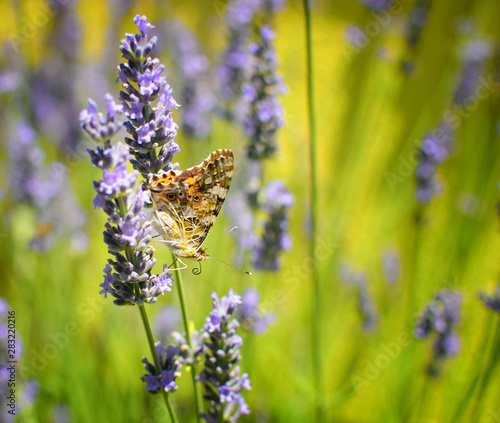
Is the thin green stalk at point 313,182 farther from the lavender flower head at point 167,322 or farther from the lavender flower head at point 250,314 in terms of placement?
the lavender flower head at point 167,322

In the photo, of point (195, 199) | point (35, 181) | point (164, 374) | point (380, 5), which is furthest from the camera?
point (35, 181)

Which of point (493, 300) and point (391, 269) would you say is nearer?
point (493, 300)

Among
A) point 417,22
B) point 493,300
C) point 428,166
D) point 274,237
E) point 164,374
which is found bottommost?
point 164,374

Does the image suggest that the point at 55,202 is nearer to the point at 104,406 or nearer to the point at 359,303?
the point at 104,406

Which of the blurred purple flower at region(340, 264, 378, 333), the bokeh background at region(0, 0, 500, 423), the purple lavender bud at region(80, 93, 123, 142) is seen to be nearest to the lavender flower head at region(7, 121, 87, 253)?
the bokeh background at region(0, 0, 500, 423)

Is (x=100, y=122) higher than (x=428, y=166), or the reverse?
(x=428, y=166)

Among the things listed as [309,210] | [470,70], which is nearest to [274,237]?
[309,210]

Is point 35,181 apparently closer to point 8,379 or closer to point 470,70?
point 8,379

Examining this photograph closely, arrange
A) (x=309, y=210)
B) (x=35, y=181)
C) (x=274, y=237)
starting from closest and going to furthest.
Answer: (x=274, y=237)
(x=35, y=181)
(x=309, y=210)

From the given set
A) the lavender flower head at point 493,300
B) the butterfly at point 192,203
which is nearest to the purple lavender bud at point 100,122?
the butterfly at point 192,203
